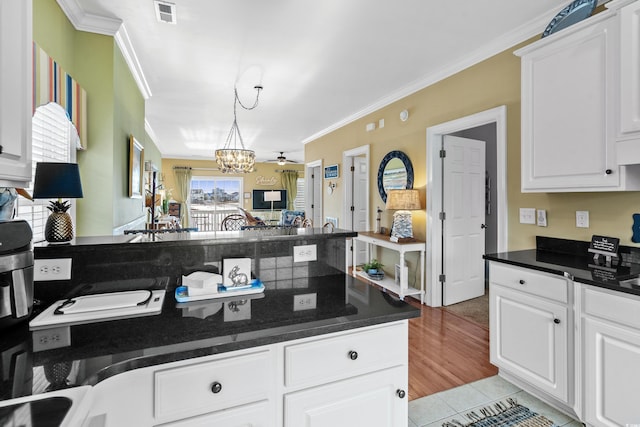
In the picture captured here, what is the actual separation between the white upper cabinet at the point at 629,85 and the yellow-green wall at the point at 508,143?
0.47m

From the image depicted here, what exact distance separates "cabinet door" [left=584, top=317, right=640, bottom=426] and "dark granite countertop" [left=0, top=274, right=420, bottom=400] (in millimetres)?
1165

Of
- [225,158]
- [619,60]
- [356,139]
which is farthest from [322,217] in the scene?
[619,60]

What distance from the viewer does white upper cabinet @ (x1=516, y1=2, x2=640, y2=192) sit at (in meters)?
1.80

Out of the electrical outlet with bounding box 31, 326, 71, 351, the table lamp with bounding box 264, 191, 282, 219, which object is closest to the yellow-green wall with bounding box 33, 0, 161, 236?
the electrical outlet with bounding box 31, 326, 71, 351

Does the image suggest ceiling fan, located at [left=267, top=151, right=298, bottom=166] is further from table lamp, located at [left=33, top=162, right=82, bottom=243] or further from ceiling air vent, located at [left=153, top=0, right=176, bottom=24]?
table lamp, located at [left=33, top=162, right=82, bottom=243]

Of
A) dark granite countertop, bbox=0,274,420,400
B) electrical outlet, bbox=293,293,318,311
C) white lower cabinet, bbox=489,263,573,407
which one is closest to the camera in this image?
dark granite countertop, bbox=0,274,420,400

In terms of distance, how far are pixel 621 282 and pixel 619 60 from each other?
1.22 meters

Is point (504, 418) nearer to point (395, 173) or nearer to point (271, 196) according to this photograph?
point (395, 173)

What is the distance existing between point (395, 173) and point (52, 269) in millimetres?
3806

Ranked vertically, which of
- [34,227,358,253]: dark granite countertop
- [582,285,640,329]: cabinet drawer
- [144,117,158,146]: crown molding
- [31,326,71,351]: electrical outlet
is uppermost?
[144,117,158,146]: crown molding

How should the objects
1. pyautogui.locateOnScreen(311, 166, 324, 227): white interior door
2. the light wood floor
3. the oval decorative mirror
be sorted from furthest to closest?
pyautogui.locateOnScreen(311, 166, 324, 227): white interior door
the oval decorative mirror
the light wood floor

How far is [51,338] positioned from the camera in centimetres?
94

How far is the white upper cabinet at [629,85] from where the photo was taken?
5.49ft

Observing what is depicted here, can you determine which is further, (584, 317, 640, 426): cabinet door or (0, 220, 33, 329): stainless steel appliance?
(584, 317, 640, 426): cabinet door
